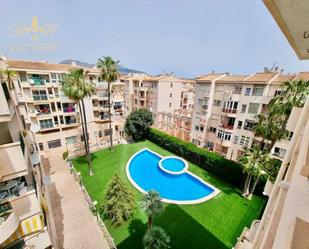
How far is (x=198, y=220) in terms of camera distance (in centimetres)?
1299

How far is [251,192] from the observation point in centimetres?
1545

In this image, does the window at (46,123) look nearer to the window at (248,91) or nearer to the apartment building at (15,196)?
the apartment building at (15,196)

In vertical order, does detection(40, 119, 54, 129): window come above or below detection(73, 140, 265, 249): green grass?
above

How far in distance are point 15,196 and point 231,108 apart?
79.6ft

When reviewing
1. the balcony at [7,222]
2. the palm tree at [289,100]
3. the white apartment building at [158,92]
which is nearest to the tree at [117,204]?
the balcony at [7,222]

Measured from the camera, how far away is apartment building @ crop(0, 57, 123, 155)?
66.3 ft

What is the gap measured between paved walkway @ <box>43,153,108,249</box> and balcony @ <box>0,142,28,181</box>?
6.88m

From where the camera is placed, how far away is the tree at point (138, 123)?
1091 inches

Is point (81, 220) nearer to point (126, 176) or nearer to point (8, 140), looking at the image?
point (126, 176)

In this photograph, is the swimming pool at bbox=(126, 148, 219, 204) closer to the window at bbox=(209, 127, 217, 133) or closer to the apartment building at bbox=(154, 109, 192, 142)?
the window at bbox=(209, 127, 217, 133)

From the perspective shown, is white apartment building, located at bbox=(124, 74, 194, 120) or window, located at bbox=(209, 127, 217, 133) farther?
white apartment building, located at bbox=(124, 74, 194, 120)

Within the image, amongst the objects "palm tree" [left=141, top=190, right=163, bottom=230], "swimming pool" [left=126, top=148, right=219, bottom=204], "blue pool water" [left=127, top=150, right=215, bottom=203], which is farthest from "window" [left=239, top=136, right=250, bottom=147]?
"palm tree" [left=141, top=190, right=163, bottom=230]

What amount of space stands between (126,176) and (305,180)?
18920 millimetres

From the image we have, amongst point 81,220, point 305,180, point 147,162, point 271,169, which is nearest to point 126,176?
point 147,162
